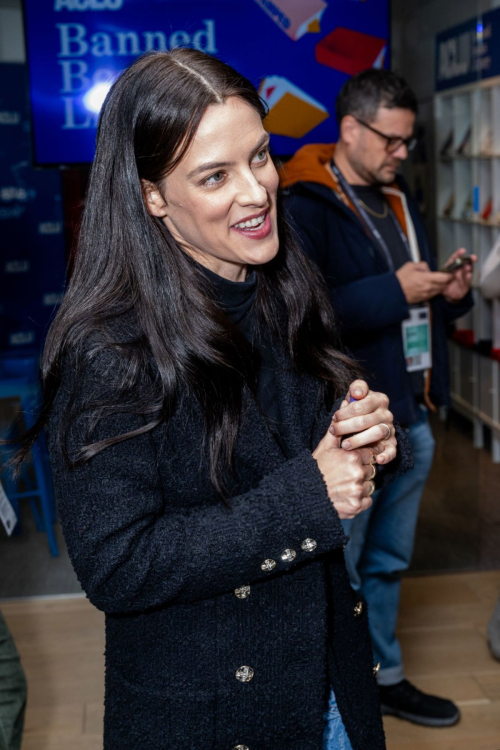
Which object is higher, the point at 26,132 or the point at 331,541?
the point at 26,132

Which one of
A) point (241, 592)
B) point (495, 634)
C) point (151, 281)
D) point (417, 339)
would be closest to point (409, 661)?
point (495, 634)

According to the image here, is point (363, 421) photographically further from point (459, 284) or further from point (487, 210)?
point (487, 210)

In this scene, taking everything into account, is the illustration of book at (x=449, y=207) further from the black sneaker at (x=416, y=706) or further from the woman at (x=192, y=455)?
the woman at (x=192, y=455)

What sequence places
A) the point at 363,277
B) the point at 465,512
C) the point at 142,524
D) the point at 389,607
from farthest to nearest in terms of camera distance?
the point at 465,512 → the point at 389,607 → the point at 363,277 → the point at 142,524

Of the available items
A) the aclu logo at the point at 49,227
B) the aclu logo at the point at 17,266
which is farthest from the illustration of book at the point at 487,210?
the aclu logo at the point at 17,266

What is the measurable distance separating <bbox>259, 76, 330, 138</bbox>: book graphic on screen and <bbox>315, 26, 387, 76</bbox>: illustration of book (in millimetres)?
164

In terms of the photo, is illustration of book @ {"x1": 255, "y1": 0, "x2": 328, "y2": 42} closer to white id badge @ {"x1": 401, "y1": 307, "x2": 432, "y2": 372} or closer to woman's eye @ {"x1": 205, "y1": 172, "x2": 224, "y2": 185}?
white id badge @ {"x1": 401, "y1": 307, "x2": 432, "y2": 372}

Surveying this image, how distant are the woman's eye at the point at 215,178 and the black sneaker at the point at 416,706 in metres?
1.97

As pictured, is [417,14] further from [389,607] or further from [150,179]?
[150,179]

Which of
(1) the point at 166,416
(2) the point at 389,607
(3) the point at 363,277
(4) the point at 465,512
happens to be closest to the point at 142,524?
Answer: (1) the point at 166,416

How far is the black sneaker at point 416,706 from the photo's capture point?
2619 mm

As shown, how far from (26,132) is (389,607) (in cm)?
235

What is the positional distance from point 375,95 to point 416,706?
1.90m

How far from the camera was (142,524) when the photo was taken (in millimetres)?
1121
